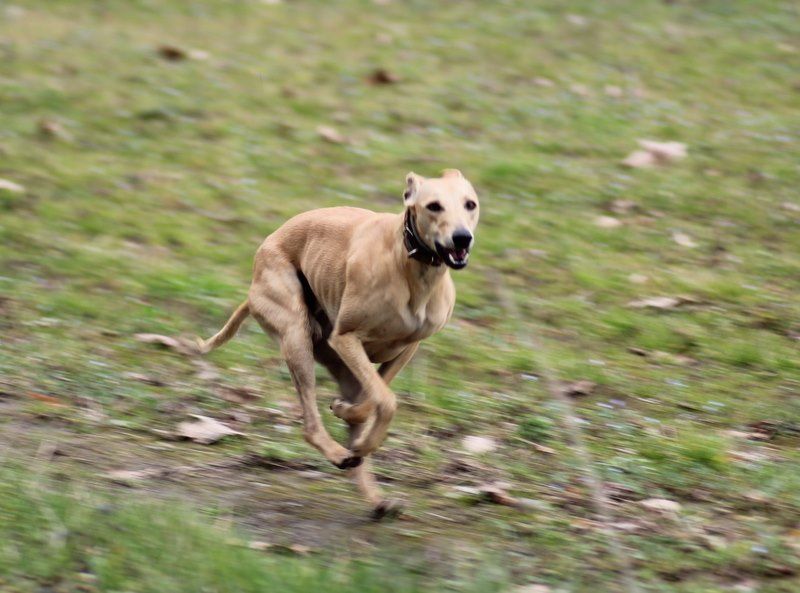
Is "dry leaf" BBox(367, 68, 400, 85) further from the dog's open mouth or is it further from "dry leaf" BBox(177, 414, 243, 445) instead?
the dog's open mouth

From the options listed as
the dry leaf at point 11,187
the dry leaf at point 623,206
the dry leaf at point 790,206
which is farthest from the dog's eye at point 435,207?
the dry leaf at point 790,206

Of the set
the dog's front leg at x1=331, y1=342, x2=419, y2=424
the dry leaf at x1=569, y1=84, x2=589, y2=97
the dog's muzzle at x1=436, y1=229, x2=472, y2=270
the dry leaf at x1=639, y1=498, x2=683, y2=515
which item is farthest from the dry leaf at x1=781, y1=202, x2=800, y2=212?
the dog's muzzle at x1=436, y1=229, x2=472, y2=270

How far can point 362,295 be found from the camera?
509 centimetres

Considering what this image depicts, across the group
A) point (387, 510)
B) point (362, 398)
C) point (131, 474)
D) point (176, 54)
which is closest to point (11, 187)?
point (176, 54)

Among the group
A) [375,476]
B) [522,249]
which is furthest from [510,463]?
[522,249]

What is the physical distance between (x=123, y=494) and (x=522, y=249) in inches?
170

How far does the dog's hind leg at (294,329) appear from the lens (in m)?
5.20

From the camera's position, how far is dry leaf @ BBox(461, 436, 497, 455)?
224 inches

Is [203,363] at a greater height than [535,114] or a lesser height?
lesser

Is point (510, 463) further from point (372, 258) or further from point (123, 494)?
point (123, 494)

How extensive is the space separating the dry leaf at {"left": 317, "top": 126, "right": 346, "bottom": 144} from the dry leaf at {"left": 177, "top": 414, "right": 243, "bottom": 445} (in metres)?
4.71

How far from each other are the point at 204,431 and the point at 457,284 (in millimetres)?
2687

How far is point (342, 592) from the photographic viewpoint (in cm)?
387

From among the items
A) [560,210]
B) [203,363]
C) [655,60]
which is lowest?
[203,363]
